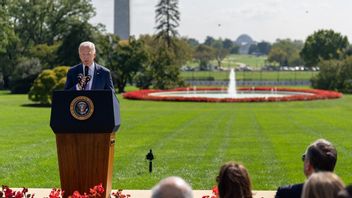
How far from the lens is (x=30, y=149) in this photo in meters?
16.3

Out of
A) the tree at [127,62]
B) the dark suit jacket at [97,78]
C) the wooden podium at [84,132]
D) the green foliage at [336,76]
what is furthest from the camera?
the tree at [127,62]

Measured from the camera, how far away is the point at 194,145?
17109mm

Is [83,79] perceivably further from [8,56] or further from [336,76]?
[8,56]

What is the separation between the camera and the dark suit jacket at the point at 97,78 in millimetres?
7637

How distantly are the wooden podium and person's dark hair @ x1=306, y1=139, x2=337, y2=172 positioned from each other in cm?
306

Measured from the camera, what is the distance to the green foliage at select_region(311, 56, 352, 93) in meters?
56.4

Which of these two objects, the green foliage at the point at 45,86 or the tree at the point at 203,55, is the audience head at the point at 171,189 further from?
the tree at the point at 203,55

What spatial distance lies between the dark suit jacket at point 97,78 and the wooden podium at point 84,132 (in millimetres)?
367

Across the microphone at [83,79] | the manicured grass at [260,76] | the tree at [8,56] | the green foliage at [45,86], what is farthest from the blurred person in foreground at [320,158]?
the manicured grass at [260,76]

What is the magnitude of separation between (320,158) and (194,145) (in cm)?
1233

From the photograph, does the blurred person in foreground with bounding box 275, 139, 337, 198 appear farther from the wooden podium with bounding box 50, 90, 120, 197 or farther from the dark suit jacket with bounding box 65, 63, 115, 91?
the dark suit jacket with bounding box 65, 63, 115, 91

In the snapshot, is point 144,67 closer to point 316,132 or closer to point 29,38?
point 29,38

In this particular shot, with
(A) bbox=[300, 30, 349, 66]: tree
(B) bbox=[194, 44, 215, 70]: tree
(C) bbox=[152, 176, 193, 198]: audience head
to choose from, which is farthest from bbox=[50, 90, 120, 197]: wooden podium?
(B) bbox=[194, 44, 215, 70]: tree

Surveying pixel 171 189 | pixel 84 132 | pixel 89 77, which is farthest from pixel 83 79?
pixel 171 189
